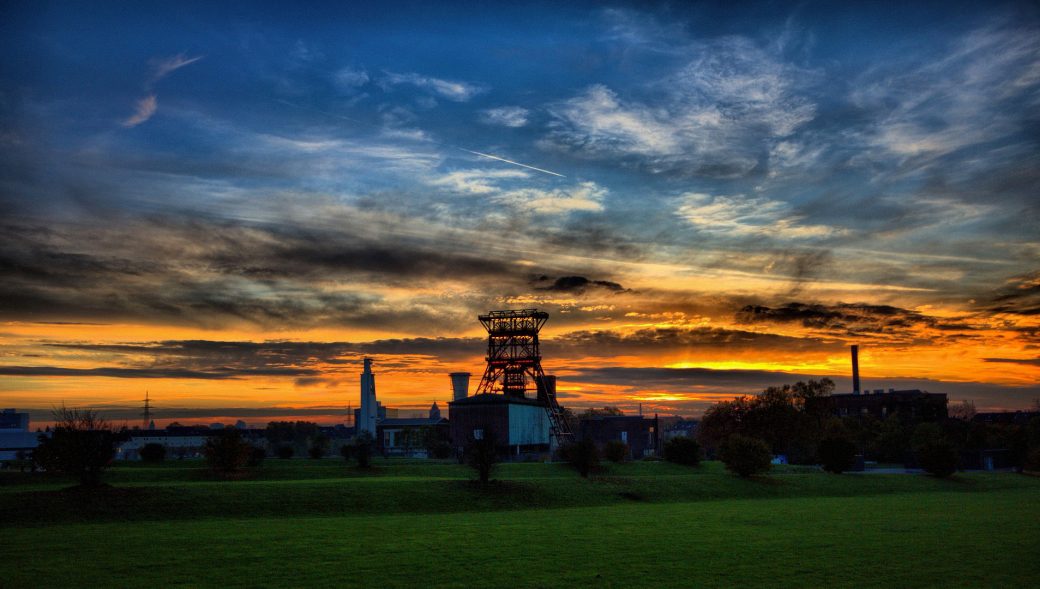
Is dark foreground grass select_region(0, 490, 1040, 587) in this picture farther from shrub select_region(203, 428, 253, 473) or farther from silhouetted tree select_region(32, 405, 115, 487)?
shrub select_region(203, 428, 253, 473)

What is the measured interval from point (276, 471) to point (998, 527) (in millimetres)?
46101

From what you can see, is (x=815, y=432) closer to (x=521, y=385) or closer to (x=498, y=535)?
(x=521, y=385)

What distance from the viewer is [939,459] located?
226 feet

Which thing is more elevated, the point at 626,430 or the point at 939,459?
the point at 626,430

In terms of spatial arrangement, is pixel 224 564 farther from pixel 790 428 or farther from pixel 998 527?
pixel 790 428

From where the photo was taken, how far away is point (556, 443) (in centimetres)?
11156

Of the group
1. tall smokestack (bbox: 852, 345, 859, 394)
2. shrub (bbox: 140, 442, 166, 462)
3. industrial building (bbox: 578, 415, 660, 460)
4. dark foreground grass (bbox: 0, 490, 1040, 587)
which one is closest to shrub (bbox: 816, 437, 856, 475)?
dark foreground grass (bbox: 0, 490, 1040, 587)

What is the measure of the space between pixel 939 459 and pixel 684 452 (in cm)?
2231

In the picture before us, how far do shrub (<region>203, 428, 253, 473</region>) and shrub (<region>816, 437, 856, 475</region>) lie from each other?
50256 mm

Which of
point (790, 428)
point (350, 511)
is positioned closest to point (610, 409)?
point (790, 428)

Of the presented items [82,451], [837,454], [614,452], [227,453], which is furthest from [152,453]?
[837,454]

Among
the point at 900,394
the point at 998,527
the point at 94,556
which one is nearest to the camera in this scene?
the point at 94,556

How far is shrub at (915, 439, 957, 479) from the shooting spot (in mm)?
68625

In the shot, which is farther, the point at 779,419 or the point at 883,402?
the point at 883,402
